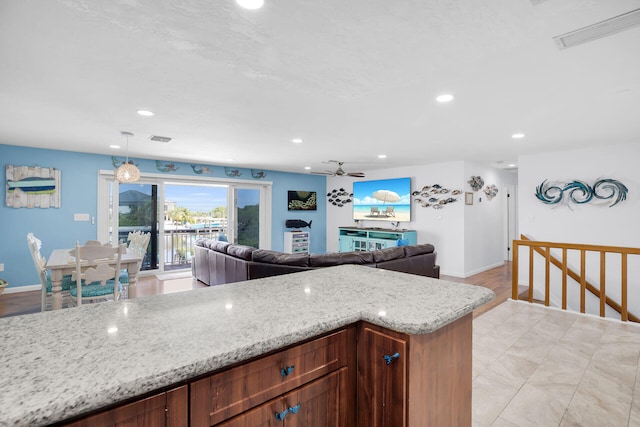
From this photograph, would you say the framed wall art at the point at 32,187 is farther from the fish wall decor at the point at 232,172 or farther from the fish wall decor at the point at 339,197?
the fish wall decor at the point at 339,197

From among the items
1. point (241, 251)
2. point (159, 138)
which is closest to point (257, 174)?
point (159, 138)

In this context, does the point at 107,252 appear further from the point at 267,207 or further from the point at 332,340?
the point at 267,207

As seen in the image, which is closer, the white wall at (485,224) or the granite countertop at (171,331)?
the granite countertop at (171,331)

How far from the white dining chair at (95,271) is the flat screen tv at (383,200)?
17.8 ft

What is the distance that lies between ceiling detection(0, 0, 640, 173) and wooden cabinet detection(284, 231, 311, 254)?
412 centimetres

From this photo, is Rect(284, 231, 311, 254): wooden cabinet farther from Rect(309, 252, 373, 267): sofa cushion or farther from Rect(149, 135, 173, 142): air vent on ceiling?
Rect(309, 252, 373, 267): sofa cushion

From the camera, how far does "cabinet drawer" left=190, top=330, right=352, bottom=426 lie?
0.83m

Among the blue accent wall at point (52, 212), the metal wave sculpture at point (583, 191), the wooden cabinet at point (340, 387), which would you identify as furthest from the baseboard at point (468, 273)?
the blue accent wall at point (52, 212)

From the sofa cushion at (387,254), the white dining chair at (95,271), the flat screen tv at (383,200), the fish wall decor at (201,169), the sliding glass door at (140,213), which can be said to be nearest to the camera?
the white dining chair at (95,271)

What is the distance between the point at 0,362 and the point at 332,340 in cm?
90

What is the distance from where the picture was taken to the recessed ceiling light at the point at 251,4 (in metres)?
1.48

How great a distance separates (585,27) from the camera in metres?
1.68

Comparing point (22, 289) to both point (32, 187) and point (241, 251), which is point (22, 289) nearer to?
point (32, 187)

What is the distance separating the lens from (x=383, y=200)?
7.44 meters
